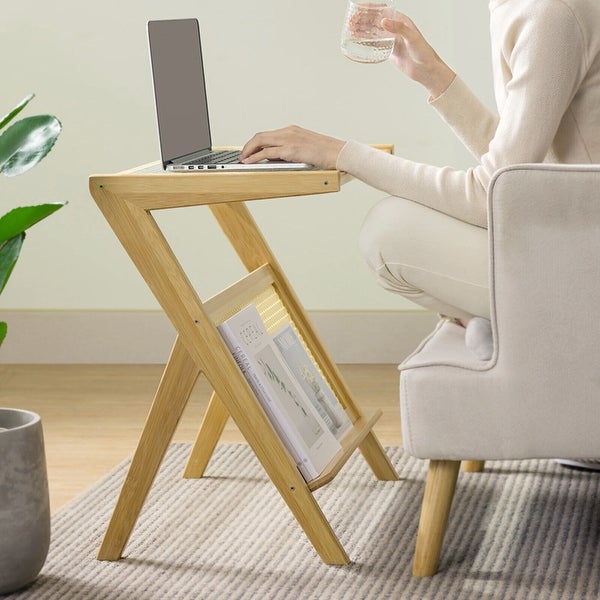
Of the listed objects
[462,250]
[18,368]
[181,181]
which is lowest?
[18,368]

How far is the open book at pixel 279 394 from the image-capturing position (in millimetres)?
1769

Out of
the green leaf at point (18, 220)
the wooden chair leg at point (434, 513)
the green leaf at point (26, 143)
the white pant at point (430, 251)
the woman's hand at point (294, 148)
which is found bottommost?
the wooden chair leg at point (434, 513)

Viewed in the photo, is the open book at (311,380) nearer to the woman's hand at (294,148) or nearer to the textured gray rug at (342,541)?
the textured gray rug at (342,541)

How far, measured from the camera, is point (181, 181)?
5.41 ft

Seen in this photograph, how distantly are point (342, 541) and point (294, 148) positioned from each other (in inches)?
26.2

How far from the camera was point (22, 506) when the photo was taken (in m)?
1.66

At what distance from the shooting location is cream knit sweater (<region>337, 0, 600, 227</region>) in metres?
1.61

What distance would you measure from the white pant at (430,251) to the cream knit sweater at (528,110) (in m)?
0.02

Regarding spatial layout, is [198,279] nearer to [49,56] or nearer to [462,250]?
[49,56]

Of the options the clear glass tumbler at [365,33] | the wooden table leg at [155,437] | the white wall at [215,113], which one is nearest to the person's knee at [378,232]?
the clear glass tumbler at [365,33]

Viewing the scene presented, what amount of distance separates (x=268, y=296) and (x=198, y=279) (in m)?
1.23

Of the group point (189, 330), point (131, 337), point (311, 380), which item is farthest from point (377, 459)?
point (131, 337)

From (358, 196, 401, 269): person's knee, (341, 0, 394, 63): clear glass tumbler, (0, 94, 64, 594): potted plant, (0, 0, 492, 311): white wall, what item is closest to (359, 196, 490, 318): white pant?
(358, 196, 401, 269): person's knee

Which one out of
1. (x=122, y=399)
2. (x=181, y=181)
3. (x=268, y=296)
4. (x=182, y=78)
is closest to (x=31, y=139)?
(x=181, y=181)
